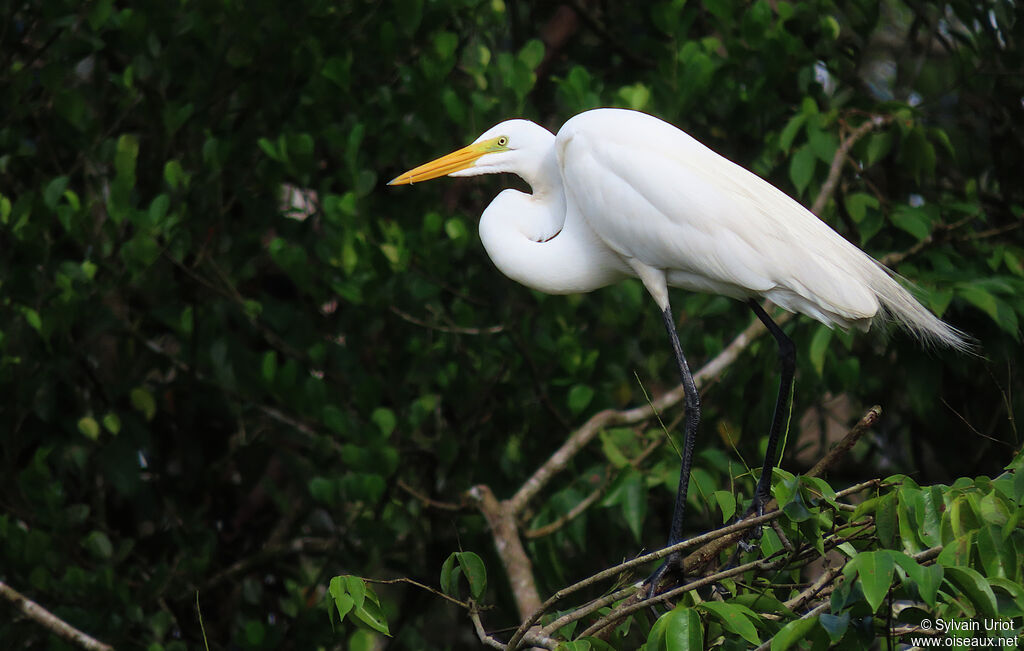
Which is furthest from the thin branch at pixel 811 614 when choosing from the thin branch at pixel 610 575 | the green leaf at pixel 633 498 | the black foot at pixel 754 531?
the green leaf at pixel 633 498

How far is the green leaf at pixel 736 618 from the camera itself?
144 cm

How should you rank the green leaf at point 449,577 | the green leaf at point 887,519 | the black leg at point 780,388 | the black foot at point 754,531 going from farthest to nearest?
1. the black leg at point 780,388
2. the black foot at point 754,531
3. the green leaf at point 449,577
4. the green leaf at point 887,519

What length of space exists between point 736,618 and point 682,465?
91cm

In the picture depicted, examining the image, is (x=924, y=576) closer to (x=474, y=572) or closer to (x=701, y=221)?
(x=474, y=572)

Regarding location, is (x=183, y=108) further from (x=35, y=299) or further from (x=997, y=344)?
(x=997, y=344)

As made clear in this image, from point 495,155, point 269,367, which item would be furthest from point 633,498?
point 269,367

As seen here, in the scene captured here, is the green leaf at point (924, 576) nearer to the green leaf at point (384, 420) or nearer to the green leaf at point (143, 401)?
the green leaf at point (384, 420)

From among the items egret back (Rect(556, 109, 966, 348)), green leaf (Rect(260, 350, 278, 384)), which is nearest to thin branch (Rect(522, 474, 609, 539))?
egret back (Rect(556, 109, 966, 348))

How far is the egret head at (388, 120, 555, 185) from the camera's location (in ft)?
8.50

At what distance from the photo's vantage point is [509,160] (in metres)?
2.60

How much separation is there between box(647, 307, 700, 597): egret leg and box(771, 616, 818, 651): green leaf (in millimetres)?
763

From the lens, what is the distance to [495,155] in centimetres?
260

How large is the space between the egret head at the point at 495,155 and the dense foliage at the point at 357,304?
0.45 metres

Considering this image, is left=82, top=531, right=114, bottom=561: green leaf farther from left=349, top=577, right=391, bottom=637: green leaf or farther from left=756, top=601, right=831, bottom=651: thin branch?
left=756, top=601, right=831, bottom=651: thin branch
